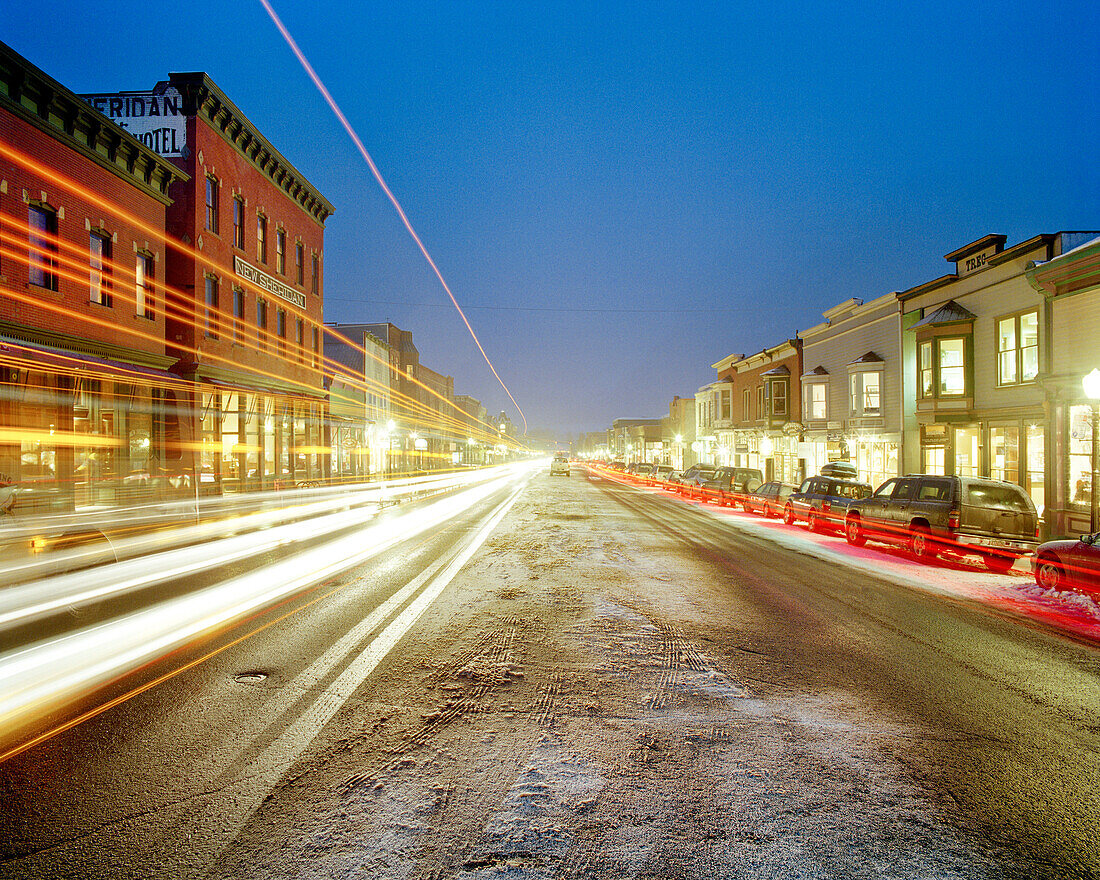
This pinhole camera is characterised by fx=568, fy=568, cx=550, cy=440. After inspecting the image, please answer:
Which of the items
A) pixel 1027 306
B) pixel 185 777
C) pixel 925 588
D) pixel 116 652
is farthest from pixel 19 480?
pixel 1027 306

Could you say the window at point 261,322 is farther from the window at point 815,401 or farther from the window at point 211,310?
the window at point 815,401

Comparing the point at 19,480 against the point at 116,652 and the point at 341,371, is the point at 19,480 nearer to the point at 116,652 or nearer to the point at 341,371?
the point at 116,652

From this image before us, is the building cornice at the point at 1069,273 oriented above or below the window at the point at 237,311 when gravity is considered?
below

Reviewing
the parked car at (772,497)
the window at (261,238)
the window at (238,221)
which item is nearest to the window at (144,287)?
the window at (238,221)

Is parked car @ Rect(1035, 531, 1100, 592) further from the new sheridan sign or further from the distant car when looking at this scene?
the new sheridan sign

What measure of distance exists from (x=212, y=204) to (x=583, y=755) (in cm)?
3114

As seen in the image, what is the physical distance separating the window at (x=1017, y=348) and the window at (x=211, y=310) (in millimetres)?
31419

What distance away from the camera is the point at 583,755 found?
4.02 meters

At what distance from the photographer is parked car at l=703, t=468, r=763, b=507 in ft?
91.1

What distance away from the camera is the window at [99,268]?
64.9ft

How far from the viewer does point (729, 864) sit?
2.96 m

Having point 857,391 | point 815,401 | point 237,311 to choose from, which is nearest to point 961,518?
point 857,391

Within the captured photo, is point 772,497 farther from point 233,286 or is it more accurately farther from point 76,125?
point 76,125

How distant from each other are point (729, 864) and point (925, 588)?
891 centimetres
